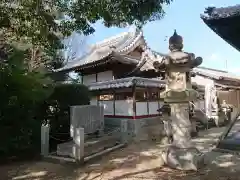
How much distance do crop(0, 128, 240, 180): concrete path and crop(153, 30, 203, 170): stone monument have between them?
1.22 ft

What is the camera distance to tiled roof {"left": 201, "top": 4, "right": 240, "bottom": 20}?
3.58 m

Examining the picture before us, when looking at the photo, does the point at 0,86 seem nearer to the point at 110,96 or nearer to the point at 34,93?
the point at 34,93

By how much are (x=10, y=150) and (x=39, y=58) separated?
1267cm

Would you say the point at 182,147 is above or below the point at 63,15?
below

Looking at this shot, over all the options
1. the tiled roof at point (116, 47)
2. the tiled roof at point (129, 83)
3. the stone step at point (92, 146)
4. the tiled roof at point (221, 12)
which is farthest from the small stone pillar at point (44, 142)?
the tiled roof at point (116, 47)

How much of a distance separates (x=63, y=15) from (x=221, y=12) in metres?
4.85

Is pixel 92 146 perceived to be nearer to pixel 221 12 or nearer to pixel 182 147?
pixel 182 147

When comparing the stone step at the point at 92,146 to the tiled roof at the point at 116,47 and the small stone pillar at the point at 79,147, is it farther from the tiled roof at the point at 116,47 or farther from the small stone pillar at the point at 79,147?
the tiled roof at the point at 116,47

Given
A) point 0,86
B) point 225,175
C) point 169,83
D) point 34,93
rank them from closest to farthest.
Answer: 1. point 225,175
2. point 169,83
3. point 0,86
4. point 34,93

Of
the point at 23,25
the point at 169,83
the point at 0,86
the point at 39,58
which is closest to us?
the point at 23,25

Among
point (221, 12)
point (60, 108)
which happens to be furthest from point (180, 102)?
point (60, 108)

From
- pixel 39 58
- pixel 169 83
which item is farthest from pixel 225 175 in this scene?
pixel 39 58

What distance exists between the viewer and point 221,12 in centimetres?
373

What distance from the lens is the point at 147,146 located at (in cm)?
1125
